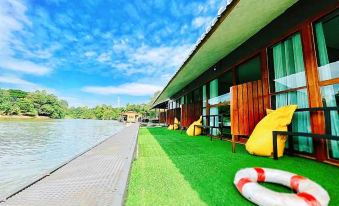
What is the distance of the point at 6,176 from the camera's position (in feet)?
10.7

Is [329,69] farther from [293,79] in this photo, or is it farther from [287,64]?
[287,64]

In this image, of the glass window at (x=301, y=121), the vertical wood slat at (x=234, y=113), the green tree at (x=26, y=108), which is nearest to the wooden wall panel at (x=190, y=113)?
the vertical wood slat at (x=234, y=113)

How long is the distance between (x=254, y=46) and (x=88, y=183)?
4081 millimetres

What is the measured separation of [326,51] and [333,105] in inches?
30.0

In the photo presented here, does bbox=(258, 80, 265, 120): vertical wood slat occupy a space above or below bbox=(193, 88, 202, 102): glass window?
below

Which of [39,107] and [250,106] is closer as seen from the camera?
[250,106]

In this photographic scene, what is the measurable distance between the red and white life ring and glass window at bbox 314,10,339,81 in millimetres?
1750

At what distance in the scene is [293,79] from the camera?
315 centimetres

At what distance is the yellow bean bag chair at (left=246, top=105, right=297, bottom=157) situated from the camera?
2.77 m

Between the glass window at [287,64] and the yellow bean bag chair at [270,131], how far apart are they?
559mm

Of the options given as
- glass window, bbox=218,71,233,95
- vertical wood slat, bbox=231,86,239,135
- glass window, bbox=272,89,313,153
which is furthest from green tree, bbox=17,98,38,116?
glass window, bbox=272,89,313,153

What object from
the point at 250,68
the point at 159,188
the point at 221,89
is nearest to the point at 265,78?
the point at 250,68

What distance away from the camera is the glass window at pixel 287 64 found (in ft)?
9.94

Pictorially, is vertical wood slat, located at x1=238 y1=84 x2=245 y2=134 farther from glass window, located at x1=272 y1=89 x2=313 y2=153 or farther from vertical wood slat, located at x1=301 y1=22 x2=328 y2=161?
vertical wood slat, located at x1=301 y1=22 x2=328 y2=161
